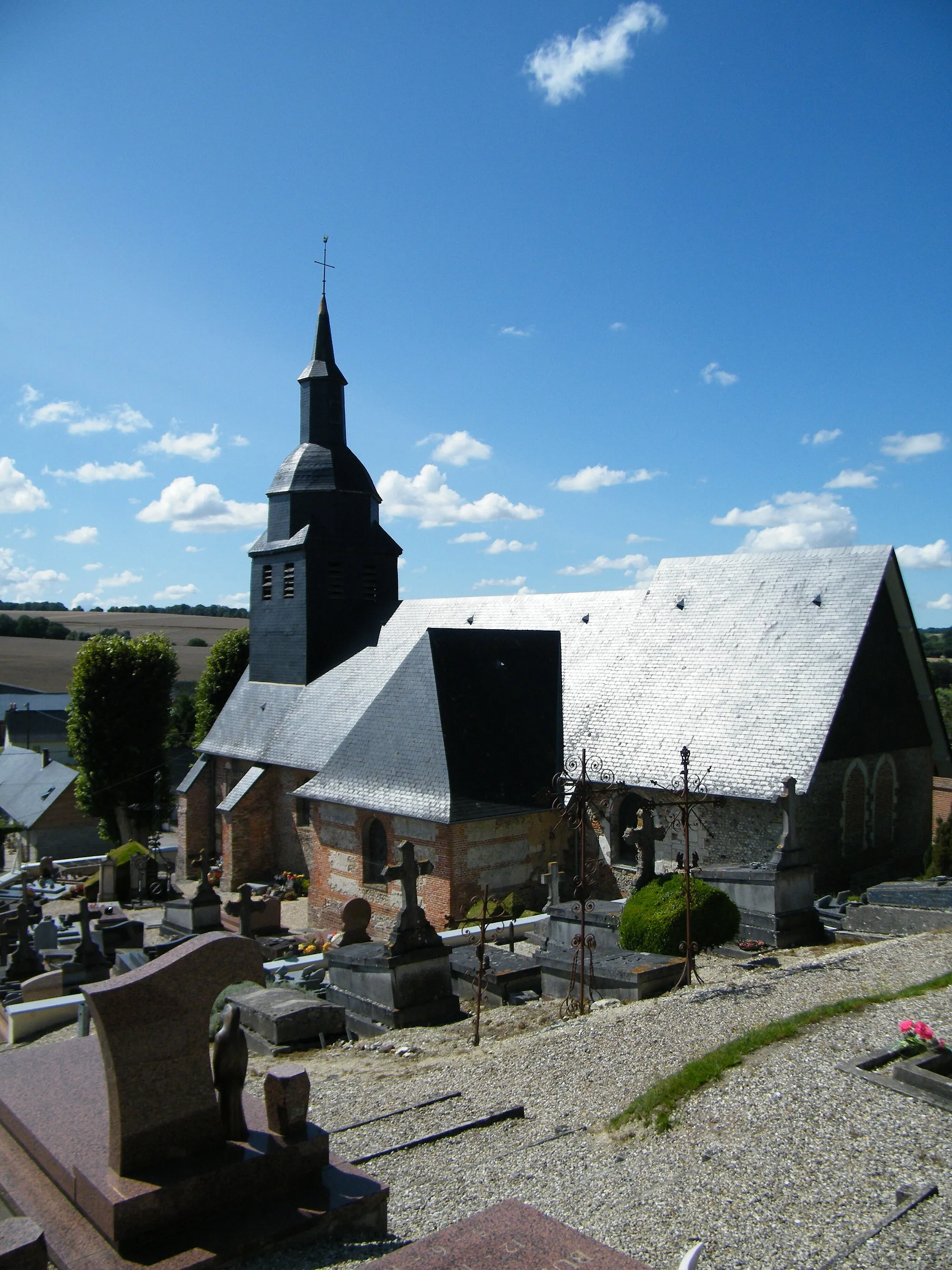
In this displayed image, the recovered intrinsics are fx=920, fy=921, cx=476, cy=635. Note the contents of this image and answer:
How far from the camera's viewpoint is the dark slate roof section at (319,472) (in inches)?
1041

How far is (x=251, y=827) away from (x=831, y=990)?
710 inches

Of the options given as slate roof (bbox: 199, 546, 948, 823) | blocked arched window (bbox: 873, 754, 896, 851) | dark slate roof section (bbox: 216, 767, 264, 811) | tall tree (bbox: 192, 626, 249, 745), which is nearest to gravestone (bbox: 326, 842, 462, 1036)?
slate roof (bbox: 199, 546, 948, 823)

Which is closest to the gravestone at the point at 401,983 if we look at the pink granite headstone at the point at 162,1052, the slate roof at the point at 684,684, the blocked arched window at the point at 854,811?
the slate roof at the point at 684,684

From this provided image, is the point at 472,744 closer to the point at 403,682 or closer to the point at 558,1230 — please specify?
the point at 403,682

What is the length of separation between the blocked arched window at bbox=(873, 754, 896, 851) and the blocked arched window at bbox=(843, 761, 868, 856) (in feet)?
1.43

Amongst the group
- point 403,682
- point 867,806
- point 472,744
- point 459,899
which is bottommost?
point 459,899

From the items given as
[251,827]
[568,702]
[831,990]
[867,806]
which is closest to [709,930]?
[831,990]

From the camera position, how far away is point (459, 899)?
17234mm

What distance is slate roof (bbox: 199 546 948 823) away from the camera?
16891mm

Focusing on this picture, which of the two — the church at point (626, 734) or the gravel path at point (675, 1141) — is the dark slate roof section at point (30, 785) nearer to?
the church at point (626, 734)

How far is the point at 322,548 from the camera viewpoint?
1035 inches

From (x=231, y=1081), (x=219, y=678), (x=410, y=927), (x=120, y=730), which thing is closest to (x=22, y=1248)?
(x=231, y=1081)

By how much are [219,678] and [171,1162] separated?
103 ft

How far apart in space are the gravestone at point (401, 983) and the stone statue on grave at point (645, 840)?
13.1ft
